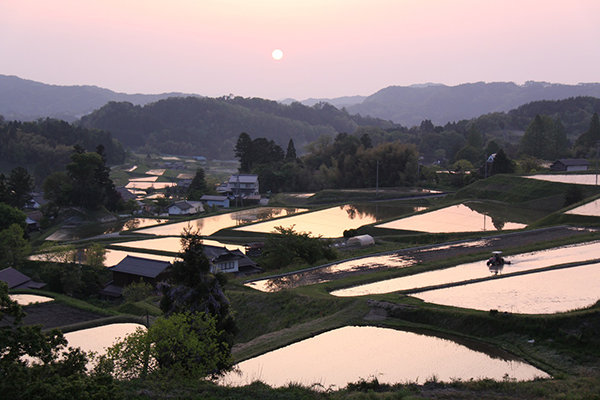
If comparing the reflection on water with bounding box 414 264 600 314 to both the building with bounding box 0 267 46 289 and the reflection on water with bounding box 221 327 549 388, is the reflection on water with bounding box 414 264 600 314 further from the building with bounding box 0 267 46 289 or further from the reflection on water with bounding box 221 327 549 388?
the building with bounding box 0 267 46 289

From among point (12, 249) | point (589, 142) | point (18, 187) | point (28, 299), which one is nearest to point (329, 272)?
point (28, 299)

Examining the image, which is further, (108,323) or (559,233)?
(559,233)

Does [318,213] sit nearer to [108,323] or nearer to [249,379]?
[108,323]

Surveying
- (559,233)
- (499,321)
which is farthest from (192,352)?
(559,233)

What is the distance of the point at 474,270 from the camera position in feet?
58.7

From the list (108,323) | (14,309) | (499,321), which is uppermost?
(14,309)

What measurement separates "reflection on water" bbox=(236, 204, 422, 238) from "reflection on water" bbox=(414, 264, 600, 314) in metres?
14.1

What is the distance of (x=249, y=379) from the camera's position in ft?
33.2

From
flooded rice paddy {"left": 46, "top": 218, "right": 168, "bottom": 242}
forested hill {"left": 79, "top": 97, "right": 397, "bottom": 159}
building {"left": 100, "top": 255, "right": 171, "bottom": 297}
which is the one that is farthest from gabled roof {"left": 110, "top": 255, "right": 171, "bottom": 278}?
forested hill {"left": 79, "top": 97, "right": 397, "bottom": 159}

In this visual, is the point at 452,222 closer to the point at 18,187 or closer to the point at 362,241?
the point at 362,241

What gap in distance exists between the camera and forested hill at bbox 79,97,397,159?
13612 cm

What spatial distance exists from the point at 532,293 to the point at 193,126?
139 metres

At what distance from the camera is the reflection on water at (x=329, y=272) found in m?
18.3

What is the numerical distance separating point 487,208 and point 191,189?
32.3 m
